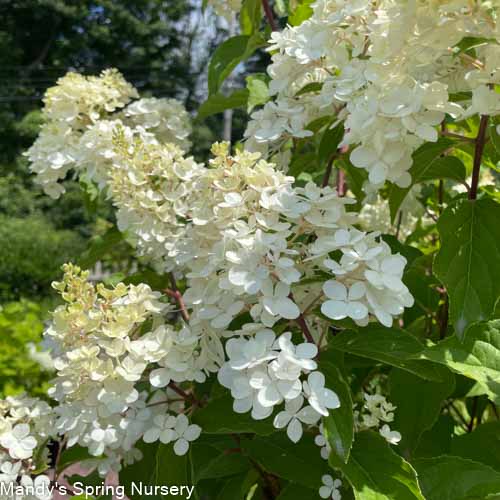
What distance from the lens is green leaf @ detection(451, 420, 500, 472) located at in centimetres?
98

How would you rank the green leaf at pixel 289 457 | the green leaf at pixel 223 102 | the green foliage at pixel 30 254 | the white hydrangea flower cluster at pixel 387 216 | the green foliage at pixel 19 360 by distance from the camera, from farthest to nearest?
1. the green foliage at pixel 30 254
2. the green foliage at pixel 19 360
3. the white hydrangea flower cluster at pixel 387 216
4. the green leaf at pixel 223 102
5. the green leaf at pixel 289 457

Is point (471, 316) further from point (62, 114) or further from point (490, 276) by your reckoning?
point (62, 114)

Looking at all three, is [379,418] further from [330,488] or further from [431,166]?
[431,166]

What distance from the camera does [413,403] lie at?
1.03m

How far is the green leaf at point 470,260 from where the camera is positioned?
80 cm

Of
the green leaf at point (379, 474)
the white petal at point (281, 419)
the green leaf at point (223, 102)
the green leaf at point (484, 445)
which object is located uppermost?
the green leaf at point (223, 102)

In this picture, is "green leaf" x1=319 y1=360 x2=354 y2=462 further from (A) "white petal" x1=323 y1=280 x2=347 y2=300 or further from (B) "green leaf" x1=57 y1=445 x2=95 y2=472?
(B) "green leaf" x1=57 y1=445 x2=95 y2=472

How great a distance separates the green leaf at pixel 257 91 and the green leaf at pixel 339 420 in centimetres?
57

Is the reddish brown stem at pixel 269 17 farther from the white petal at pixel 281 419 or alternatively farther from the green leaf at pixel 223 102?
the white petal at pixel 281 419

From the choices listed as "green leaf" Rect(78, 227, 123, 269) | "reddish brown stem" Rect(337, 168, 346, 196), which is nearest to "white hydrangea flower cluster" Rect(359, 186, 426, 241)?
"reddish brown stem" Rect(337, 168, 346, 196)

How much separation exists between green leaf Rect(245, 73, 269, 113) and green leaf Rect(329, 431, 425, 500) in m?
0.65

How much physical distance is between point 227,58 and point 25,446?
34.8 inches

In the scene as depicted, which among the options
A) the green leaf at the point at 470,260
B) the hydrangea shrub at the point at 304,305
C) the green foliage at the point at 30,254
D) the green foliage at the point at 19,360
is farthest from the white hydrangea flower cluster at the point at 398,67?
the green foliage at the point at 30,254

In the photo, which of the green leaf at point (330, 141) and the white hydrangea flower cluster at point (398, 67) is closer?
the white hydrangea flower cluster at point (398, 67)
